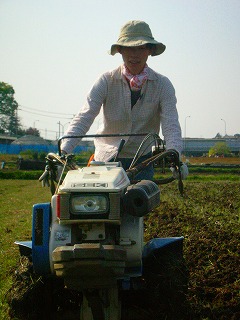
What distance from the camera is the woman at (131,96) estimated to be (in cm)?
484

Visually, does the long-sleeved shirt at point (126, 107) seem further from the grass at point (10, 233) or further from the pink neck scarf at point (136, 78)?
the grass at point (10, 233)

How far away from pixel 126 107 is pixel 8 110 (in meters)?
97.2

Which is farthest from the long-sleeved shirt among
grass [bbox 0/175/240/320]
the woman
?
grass [bbox 0/175/240/320]

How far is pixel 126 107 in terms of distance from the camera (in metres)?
4.88

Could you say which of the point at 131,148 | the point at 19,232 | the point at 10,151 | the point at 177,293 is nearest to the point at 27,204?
the point at 19,232

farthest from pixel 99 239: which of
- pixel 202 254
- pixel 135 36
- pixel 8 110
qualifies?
pixel 8 110

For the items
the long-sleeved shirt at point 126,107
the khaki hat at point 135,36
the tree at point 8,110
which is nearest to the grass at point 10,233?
the long-sleeved shirt at point 126,107

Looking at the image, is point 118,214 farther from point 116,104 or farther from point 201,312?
point 116,104

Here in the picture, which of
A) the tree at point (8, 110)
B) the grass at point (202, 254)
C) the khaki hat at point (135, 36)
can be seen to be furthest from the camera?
the tree at point (8, 110)

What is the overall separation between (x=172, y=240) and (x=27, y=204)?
1200cm

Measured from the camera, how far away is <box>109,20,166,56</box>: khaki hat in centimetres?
475

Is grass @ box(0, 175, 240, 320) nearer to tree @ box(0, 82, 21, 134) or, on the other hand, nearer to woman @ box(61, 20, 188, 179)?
woman @ box(61, 20, 188, 179)

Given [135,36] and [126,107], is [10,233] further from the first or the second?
[135,36]

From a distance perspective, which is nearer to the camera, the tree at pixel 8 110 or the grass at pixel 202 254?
the grass at pixel 202 254
